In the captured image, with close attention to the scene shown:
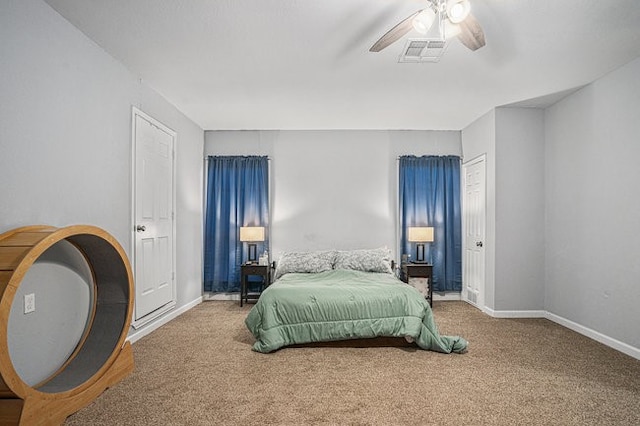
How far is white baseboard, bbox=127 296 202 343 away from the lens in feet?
12.1

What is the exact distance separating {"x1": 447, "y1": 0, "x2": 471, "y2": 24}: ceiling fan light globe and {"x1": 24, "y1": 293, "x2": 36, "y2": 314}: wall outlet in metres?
3.05

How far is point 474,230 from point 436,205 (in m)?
0.69

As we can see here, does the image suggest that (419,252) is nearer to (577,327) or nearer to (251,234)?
(577,327)

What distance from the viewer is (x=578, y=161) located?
4.13m

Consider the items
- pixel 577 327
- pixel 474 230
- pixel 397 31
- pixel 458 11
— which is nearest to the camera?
pixel 458 11

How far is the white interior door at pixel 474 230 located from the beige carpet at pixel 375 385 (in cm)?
136

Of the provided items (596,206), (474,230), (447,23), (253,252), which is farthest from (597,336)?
(253,252)

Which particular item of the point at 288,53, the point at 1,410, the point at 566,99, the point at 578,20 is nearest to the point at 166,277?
the point at 1,410

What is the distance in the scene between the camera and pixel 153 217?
410cm

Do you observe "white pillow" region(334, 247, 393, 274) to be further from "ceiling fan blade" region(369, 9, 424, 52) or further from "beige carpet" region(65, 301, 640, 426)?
"ceiling fan blade" region(369, 9, 424, 52)

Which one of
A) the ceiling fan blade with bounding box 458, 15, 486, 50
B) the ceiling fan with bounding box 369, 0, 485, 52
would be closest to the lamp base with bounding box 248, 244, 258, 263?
the ceiling fan with bounding box 369, 0, 485, 52

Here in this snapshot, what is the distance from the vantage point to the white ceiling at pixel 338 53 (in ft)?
8.46

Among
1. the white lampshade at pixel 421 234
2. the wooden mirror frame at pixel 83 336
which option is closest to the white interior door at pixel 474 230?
the white lampshade at pixel 421 234

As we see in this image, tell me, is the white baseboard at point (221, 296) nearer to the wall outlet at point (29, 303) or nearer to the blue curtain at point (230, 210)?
the blue curtain at point (230, 210)
